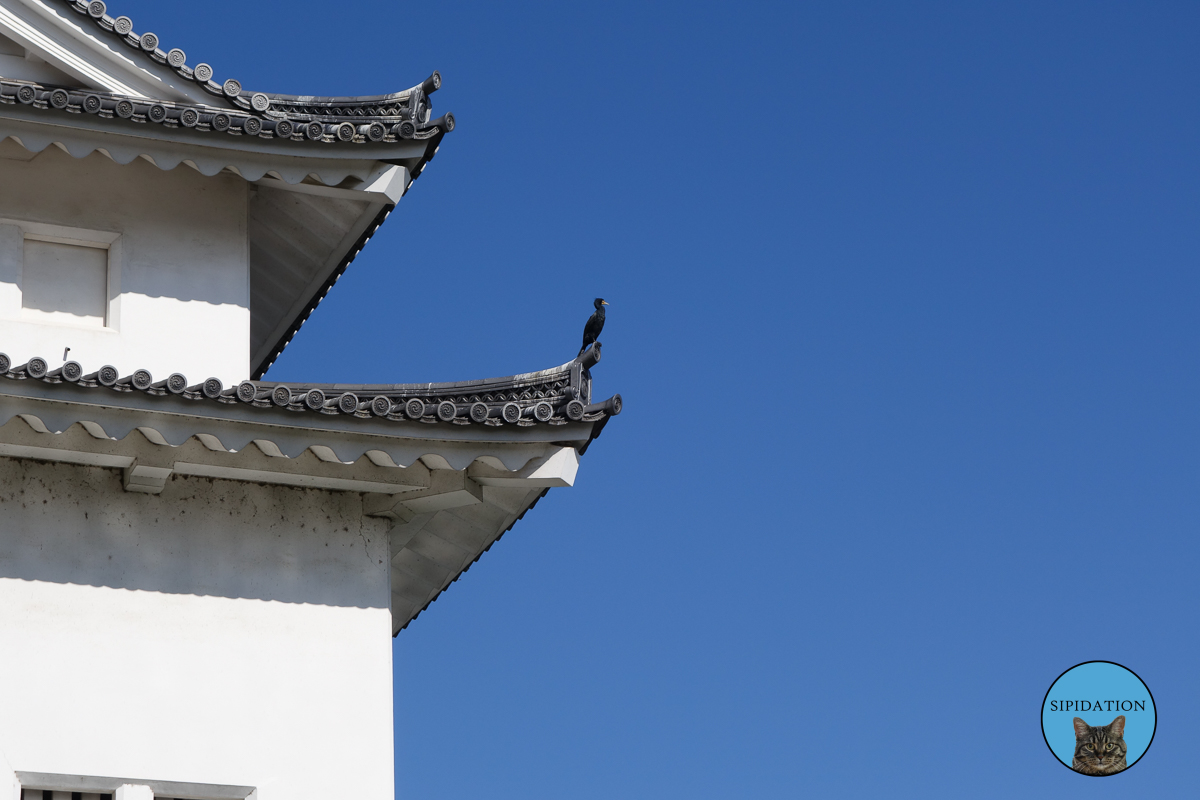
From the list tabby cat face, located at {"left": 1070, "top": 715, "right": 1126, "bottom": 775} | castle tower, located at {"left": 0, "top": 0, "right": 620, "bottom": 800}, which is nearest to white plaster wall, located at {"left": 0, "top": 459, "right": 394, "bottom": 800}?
castle tower, located at {"left": 0, "top": 0, "right": 620, "bottom": 800}

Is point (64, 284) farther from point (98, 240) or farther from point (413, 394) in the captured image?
point (413, 394)

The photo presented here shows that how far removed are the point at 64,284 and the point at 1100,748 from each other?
8943 mm

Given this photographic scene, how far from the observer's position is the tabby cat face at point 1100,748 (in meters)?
12.5

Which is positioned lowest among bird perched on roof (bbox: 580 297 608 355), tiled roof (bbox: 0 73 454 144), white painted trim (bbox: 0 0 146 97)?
bird perched on roof (bbox: 580 297 608 355)

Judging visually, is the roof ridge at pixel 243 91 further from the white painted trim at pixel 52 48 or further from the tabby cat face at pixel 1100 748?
the tabby cat face at pixel 1100 748

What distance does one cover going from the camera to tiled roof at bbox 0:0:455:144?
1284cm

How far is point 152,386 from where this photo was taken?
37.7 feet

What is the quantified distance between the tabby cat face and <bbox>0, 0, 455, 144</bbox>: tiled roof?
6.91 m

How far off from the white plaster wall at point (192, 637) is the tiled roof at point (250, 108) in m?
2.80

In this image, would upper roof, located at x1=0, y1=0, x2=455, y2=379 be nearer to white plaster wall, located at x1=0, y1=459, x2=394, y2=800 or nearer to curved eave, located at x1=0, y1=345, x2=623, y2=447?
curved eave, located at x1=0, y1=345, x2=623, y2=447

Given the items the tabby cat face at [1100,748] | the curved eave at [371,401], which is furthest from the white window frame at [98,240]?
the tabby cat face at [1100,748]

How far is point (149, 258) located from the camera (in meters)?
13.8

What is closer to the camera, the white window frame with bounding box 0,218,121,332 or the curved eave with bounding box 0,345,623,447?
the curved eave with bounding box 0,345,623,447

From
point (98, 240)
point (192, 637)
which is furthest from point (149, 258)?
point (192, 637)
